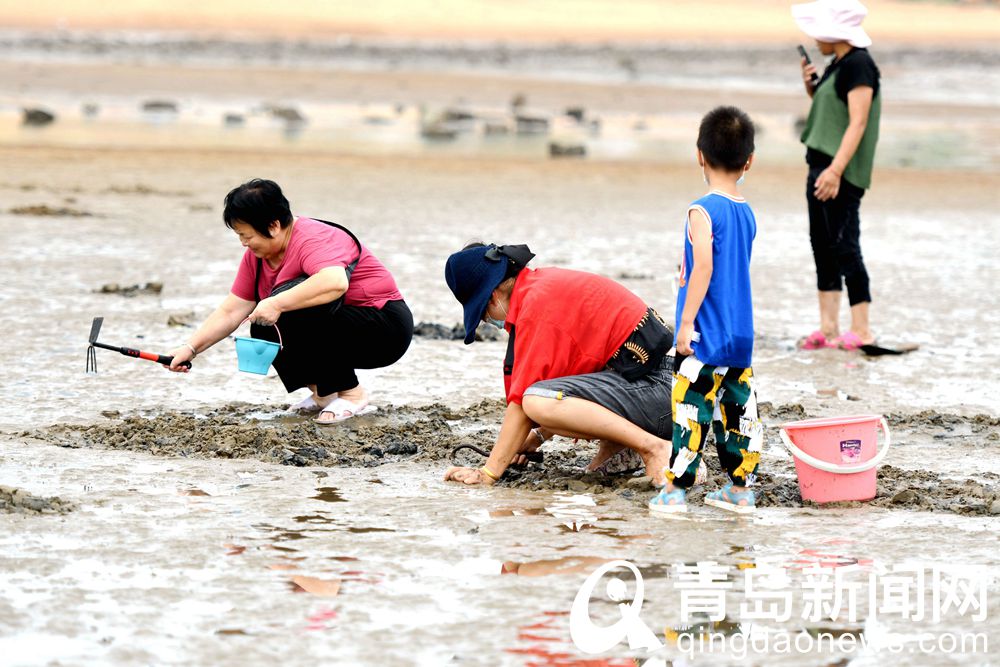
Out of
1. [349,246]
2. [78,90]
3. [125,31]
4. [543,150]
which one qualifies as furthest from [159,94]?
[349,246]

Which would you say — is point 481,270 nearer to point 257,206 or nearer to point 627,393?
point 627,393

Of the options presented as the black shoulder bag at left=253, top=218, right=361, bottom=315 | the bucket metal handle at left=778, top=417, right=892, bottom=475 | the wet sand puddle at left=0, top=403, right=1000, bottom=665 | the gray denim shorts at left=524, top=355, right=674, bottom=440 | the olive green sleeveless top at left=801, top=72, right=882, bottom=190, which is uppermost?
the olive green sleeveless top at left=801, top=72, right=882, bottom=190

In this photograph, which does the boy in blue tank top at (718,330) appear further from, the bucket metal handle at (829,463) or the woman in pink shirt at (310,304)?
the woman in pink shirt at (310,304)

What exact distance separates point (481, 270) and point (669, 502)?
1.06 meters

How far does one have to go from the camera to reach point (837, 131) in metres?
7.97

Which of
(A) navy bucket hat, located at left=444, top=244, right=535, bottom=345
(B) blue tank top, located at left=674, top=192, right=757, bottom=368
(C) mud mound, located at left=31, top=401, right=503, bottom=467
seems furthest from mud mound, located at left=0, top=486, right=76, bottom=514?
(B) blue tank top, located at left=674, top=192, right=757, bottom=368

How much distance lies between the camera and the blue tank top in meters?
4.80

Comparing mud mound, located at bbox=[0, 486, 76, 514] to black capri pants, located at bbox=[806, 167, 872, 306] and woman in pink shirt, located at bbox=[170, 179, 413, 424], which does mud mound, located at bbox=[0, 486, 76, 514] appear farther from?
black capri pants, located at bbox=[806, 167, 872, 306]

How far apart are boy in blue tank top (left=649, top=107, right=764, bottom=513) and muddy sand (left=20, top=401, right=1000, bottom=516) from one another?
223 mm

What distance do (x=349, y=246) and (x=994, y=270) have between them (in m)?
6.79


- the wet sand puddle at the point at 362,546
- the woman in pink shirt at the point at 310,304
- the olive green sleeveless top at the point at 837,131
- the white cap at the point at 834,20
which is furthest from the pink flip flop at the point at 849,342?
the woman in pink shirt at the point at 310,304

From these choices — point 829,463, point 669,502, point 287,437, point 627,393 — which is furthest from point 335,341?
point 829,463

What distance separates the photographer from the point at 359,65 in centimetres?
4334

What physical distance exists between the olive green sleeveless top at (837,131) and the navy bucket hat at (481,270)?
3.35 meters
